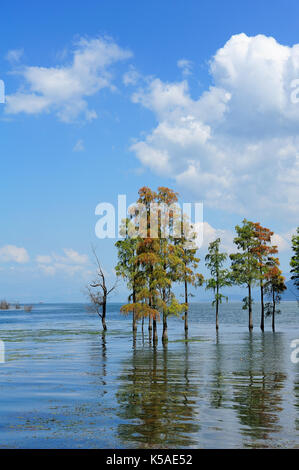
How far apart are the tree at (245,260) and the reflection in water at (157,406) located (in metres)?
42.9

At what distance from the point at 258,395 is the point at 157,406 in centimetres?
488

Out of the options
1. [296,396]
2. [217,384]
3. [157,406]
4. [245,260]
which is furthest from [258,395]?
[245,260]

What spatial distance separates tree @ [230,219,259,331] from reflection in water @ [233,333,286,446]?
35541mm

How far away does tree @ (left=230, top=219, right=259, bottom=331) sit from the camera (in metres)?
70.2

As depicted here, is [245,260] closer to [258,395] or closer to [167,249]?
[167,249]

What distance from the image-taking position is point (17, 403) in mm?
16984

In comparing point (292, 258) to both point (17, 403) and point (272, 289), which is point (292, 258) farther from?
point (17, 403)

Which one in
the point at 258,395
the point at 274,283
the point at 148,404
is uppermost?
the point at 274,283

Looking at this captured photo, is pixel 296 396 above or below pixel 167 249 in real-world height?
below

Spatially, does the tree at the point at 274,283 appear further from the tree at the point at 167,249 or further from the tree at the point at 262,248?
the tree at the point at 167,249

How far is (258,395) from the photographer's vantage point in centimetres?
1866

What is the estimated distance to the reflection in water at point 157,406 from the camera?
11898mm
